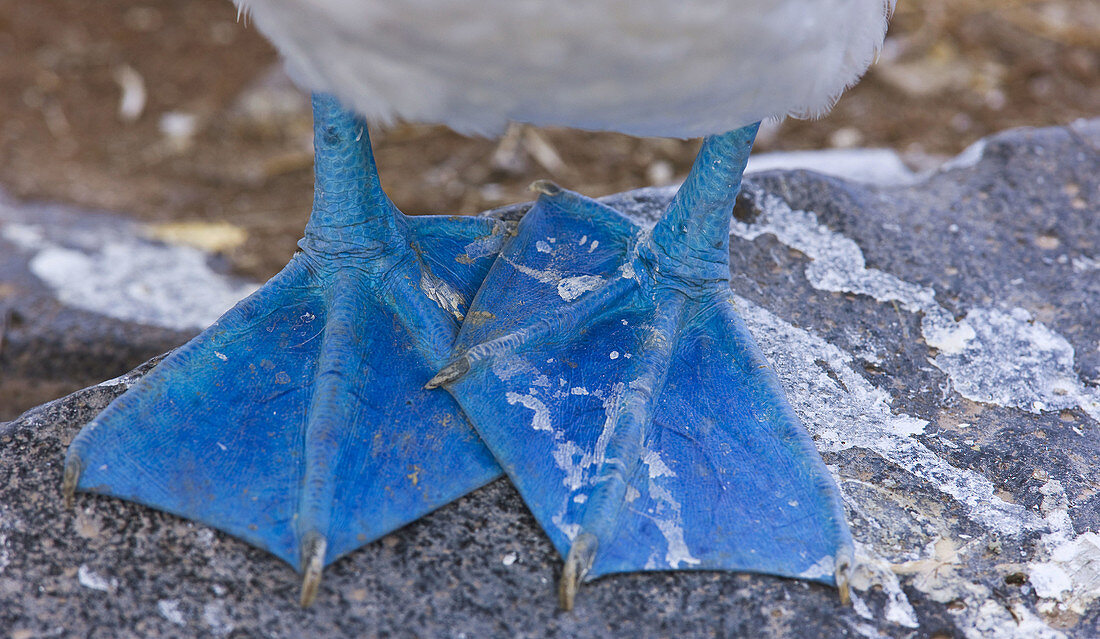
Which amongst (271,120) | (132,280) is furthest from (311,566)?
(271,120)

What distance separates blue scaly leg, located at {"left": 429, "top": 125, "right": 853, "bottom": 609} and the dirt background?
5.04 ft

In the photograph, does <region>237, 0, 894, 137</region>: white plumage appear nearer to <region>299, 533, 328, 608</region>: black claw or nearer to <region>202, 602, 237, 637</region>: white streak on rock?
<region>299, 533, 328, 608</region>: black claw

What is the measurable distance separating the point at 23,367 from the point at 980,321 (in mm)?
2098

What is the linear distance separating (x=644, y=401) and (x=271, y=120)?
2651 mm

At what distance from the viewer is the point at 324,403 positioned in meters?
1.37

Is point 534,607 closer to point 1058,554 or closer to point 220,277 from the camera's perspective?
point 1058,554

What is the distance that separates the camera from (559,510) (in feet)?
4.28

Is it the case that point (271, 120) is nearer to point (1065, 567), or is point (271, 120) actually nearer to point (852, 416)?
point (852, 416)

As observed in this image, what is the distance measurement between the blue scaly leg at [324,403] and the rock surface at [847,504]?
0.14 feet

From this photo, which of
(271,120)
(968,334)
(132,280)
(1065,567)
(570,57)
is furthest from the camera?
(271,120)

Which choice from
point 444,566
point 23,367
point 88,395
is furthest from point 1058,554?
point 23,367

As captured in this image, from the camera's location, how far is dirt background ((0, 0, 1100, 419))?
10.9ft

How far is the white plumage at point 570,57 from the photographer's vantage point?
1007 mm

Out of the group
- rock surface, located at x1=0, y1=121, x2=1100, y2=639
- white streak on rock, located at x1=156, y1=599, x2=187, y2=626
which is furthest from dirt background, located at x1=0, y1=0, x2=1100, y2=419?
white streak on rock, located at x1=156, y1=599, x2=187, y2=626
